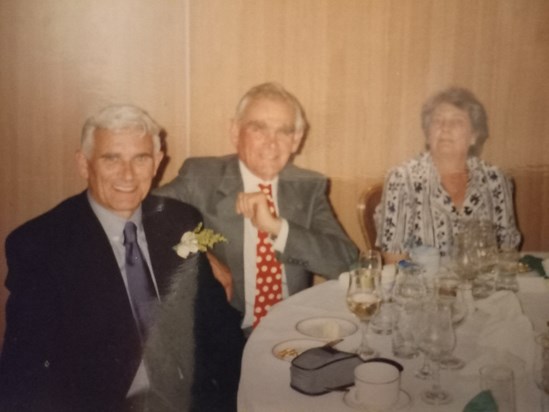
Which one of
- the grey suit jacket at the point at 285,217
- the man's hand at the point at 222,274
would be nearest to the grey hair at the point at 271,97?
the grey suit jacket at the point at 285,217

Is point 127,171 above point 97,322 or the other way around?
above

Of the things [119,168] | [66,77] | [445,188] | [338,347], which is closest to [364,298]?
[338,347]

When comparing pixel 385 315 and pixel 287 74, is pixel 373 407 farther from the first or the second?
pixel 287 74

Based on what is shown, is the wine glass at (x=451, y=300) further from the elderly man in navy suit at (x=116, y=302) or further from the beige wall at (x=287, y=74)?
the beige wall at (x=287, y=74)

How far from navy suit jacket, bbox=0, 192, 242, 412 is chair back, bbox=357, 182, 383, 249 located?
65cm

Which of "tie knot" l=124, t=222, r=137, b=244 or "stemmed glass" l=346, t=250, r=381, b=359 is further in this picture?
"tie knot" l=124, t=222, r=137, b=244

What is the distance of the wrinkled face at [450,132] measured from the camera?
8.17 ft

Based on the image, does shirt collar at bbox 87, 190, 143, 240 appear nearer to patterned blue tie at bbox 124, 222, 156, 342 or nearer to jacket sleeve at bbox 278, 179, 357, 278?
patterned blue tie at bbox 124, 222, 156, 342

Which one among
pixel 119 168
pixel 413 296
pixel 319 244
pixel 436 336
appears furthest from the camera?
pixel 319 244

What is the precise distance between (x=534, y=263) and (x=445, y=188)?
0.67 meters

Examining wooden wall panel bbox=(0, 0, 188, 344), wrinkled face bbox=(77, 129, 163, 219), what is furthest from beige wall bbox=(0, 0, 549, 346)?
wrinkled face bbox=(77, 129, 163, 219)

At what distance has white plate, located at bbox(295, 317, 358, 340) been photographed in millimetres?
1393

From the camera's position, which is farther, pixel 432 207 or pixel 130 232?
pixel 432 207

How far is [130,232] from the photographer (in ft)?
6.21
